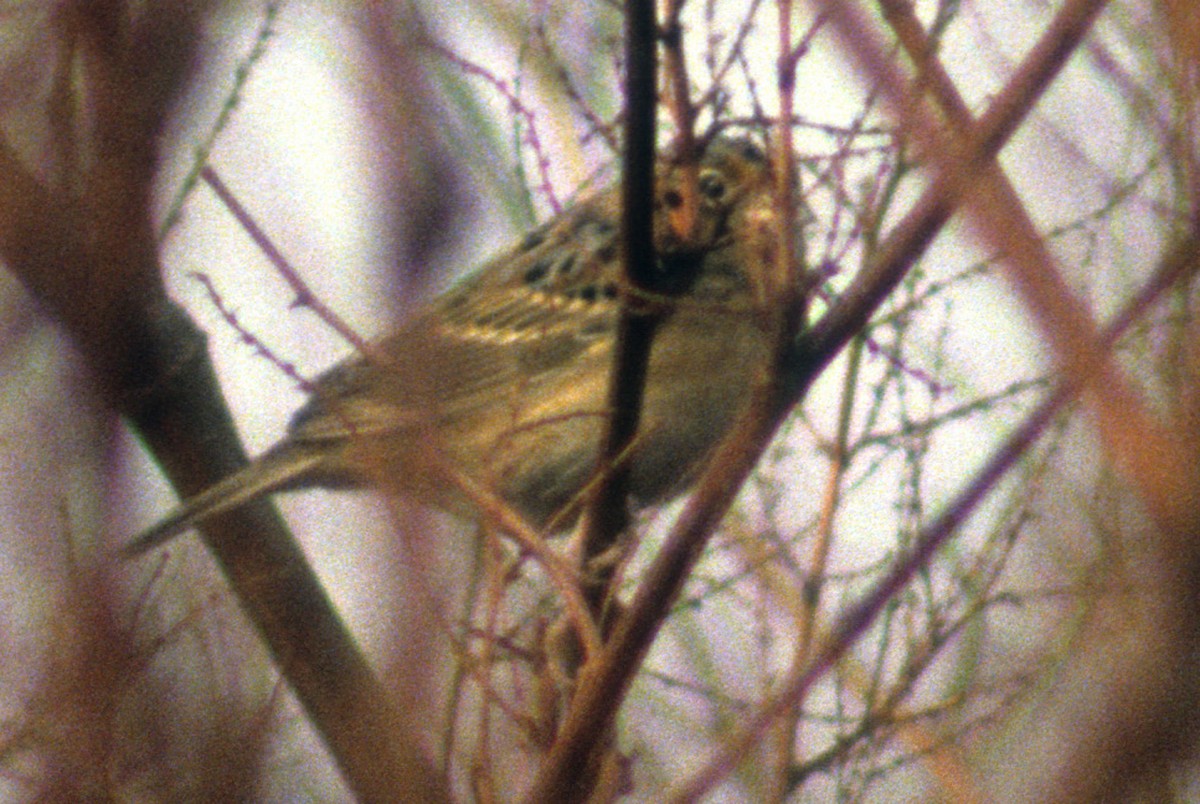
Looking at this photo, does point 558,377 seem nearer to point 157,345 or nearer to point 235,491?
point 235,491

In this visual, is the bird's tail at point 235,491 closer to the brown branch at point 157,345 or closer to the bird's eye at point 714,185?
the brown branch at point 157,345

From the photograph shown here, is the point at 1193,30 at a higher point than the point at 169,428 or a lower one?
lower

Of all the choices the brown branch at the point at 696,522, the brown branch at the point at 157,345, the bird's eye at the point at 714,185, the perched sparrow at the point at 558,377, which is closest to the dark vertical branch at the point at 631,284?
the perched sparrow at the point at 558,377

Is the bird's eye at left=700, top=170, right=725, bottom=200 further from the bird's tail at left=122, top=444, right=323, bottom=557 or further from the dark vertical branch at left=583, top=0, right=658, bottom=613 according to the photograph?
the bird's tail at left=122, top=444, right=323, bottom=557

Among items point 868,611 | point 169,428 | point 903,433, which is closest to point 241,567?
point 169,428

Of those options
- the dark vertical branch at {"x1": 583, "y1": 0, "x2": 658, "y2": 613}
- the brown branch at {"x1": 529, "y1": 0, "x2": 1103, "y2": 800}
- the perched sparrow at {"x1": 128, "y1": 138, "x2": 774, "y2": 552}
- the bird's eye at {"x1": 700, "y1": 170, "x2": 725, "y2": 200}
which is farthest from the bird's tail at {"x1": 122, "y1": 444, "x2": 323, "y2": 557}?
the bird's eye at {"x1": 700, "y1": 170, "x2": 725, "y2": 200}

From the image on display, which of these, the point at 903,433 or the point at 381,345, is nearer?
the point at 381,345

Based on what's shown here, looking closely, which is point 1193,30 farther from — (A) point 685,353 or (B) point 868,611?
(A) point 685,353

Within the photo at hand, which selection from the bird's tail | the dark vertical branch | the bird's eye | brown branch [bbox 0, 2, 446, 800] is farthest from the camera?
the bird's eye
